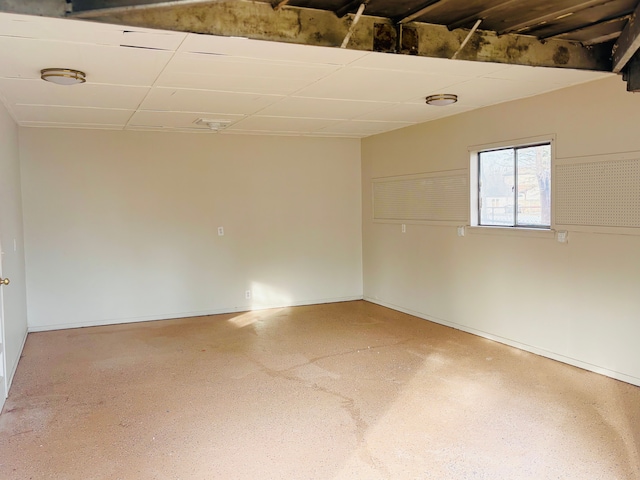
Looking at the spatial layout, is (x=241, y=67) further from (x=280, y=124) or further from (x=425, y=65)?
(x=280, y=124)

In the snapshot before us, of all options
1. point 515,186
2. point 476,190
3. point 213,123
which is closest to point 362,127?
point 476,190

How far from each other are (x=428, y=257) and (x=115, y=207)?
12.2 ft

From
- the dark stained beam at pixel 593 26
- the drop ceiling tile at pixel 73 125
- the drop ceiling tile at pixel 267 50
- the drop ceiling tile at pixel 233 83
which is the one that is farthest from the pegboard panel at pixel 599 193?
the drop ceiling tile at pixel 73 125

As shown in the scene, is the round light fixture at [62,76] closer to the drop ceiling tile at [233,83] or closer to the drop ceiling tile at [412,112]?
the drop ceiling tile at [233,83]

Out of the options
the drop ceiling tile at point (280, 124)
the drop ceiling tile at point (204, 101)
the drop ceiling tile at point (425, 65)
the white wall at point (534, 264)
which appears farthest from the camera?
the drop ceiling tile at point (280, 124)

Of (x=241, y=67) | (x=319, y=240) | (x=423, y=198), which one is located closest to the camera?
(x=241, y=67)

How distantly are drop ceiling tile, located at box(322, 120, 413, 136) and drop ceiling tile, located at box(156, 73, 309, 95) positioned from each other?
72.0 inches

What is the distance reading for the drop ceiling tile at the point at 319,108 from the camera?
4.56 metres

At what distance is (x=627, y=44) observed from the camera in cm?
312

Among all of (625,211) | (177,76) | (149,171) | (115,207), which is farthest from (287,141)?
(625,211)

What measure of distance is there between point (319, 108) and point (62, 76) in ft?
7.55

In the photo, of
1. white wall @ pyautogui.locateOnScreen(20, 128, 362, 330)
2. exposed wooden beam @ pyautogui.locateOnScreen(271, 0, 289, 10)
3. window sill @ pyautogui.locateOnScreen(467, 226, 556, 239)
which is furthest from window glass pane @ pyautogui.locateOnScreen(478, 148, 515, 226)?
exposed wooden beam @ pyautogui.locateOnScreen(271, 0, 289, 10)

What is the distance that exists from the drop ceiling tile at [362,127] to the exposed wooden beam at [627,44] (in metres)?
2.57

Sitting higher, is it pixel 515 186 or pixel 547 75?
pixel 547 75
